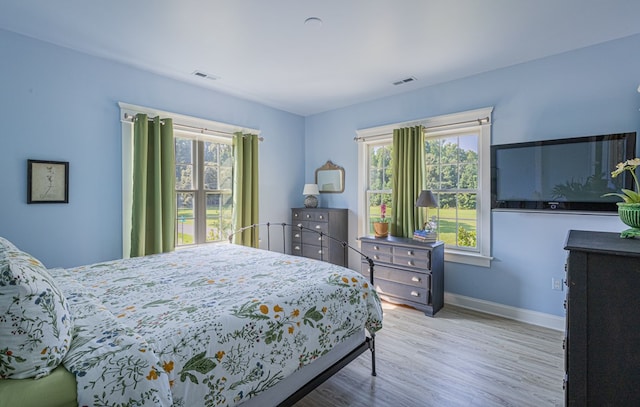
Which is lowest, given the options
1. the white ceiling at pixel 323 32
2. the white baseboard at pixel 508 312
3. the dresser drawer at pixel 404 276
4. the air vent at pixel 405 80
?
the white baseboard at pixel 508 312

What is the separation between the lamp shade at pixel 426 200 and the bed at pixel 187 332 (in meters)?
1.64

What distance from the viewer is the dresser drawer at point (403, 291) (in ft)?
11.0

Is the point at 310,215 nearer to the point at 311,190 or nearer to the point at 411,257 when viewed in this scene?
the point at 311,190

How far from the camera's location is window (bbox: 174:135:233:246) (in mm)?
3699

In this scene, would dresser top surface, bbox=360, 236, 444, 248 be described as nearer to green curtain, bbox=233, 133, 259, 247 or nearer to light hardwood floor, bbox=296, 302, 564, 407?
light hardwood floor, bbox=296, 302, 564, 407

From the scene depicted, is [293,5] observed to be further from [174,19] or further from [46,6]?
[46,6]

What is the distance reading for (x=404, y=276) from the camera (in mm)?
3512

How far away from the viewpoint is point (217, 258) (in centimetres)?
279

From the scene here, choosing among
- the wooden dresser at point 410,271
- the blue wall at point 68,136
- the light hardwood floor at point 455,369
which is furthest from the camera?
the wooden dresser at point 410,271

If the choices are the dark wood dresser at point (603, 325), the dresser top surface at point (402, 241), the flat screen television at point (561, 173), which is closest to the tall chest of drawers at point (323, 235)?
the dresser top surface at point (402, 241)

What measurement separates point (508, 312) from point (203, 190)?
3870 mm

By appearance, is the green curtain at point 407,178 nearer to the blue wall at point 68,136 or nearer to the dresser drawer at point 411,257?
the dresser drawer at point 411,257

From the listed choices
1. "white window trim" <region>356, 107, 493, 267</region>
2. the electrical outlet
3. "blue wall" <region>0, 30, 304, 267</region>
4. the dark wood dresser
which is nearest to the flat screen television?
"white window trim" <region>356, 107, 493, 267</region>

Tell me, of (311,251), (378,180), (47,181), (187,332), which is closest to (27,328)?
(187,332)
